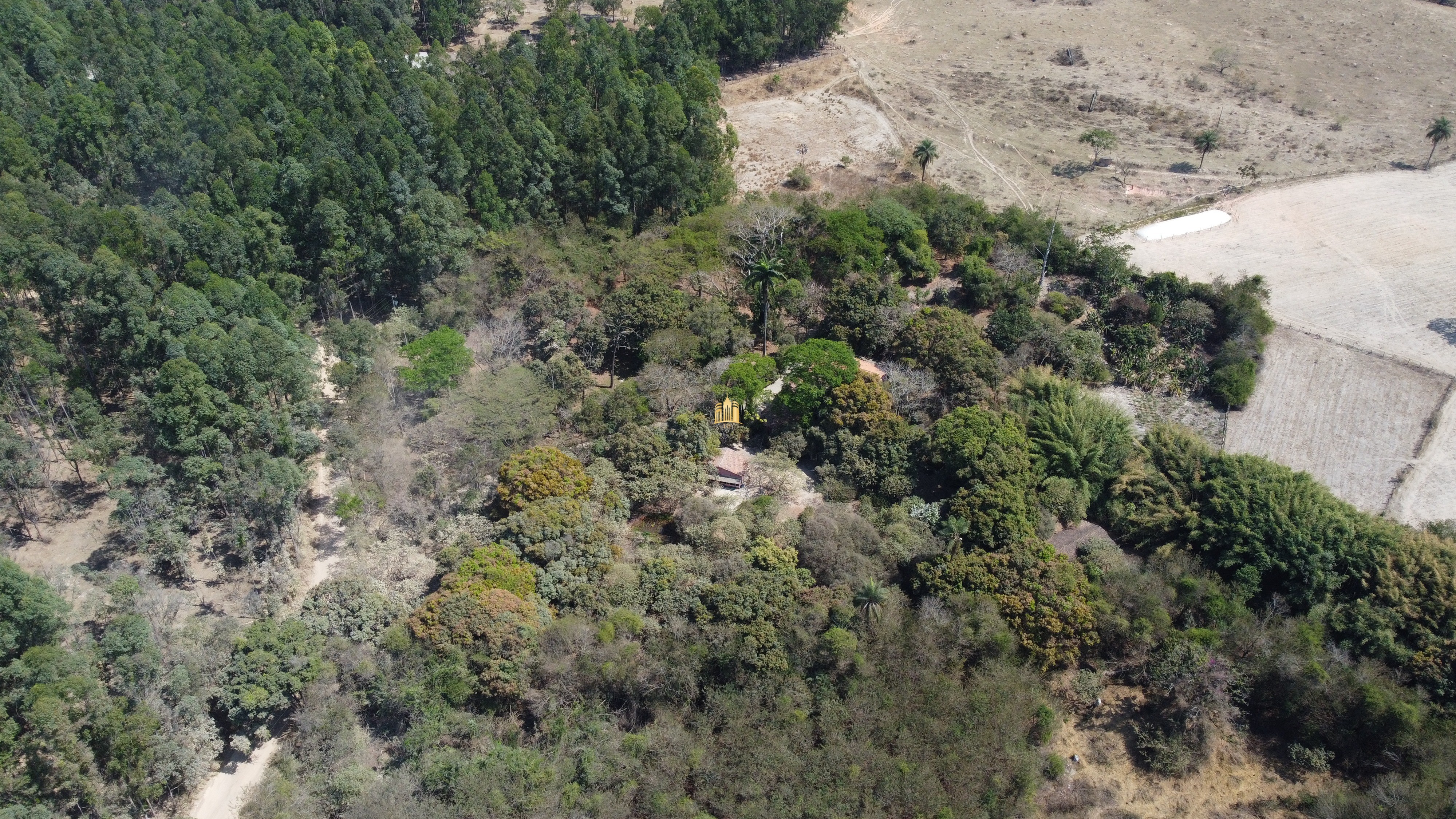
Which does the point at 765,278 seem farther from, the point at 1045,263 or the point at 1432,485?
the point at 1432,485

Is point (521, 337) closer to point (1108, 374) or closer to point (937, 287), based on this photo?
point (937, 287)

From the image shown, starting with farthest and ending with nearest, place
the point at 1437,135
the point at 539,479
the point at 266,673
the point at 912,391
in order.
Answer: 1. the point at 1437,135
2. the point at 912,391
3. the point at 539,479
4. the point at 266,673

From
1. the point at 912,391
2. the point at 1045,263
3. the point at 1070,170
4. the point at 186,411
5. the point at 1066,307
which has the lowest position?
the point at 912,391

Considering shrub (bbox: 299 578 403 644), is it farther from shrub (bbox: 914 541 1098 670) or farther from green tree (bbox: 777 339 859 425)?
shrub (bbox: 914 541 1098 670)

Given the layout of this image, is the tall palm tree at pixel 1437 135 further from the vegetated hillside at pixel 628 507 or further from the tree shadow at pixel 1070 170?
the vegetated hillside at pixel 628 507

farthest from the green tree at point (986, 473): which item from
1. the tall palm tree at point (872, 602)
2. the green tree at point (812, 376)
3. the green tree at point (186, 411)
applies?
the green tree at point (186, 411)

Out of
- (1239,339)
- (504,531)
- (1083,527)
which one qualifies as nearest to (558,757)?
(504,531)

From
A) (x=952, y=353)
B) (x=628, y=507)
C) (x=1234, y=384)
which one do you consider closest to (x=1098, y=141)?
(x=1234, y=384)

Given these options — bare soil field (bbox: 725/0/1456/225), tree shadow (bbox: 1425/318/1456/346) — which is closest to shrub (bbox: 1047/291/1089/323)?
bare soil field (bbox: 725/0/1456/225)
